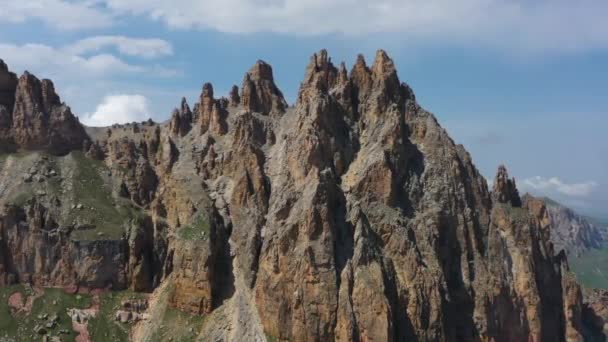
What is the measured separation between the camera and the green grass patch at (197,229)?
5861 inches

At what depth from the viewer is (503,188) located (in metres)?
157

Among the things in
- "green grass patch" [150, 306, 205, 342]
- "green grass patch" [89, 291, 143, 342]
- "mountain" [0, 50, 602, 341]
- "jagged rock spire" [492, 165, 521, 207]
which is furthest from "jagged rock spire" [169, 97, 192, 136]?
"jagged rock spire" [492, 165, 521, 207]

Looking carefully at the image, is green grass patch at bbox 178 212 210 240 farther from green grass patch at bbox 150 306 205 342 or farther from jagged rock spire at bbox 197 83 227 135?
jagged rock spire at bbox 197 83 227 135

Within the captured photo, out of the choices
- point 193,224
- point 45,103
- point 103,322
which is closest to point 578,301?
point 193,224

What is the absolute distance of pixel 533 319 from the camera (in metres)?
139

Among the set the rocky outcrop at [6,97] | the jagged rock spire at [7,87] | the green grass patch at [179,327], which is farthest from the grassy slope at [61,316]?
the jagged rock spire at [7,87]

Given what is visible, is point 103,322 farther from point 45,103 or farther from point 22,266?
point 45,103

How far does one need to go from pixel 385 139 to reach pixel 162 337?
Result: 7270 centimetres

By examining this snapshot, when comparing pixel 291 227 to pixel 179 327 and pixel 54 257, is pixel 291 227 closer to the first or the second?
pixel 179 327

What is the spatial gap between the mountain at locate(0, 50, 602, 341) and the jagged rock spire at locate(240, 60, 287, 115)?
574 mm

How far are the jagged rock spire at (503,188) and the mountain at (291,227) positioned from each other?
0.98ft

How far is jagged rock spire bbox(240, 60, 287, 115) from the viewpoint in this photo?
185 m

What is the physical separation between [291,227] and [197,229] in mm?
29133

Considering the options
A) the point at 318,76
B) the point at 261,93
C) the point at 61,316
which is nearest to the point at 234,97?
the point at 261,93
